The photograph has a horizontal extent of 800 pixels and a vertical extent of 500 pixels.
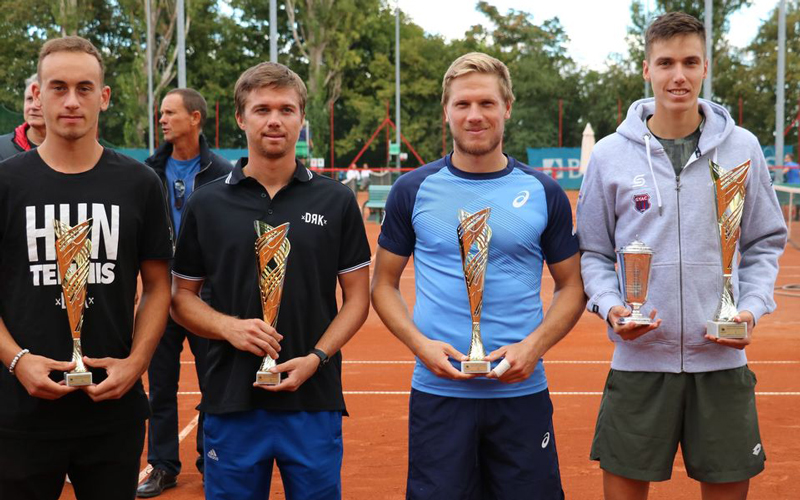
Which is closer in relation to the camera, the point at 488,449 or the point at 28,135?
the point at 488,449

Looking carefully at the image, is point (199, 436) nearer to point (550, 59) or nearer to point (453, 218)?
point (453, 218)

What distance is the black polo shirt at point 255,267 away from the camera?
3.40 meters

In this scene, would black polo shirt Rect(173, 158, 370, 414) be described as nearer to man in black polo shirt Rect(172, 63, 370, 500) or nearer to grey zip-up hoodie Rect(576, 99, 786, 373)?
man in black polo shirt Rect(172, 63, 370, 500)

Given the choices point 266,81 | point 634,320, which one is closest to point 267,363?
point 266,81

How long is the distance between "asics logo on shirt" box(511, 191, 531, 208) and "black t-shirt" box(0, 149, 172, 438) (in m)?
1.29

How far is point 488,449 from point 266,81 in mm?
1518

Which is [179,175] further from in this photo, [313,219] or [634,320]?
[634,320]

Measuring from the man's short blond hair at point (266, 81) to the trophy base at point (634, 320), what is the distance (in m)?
1.36

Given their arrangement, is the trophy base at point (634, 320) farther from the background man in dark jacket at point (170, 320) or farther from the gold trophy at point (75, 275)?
the background man in dark jacket at point (170, 320)

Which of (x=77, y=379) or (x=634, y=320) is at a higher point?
(x=634, y=320)

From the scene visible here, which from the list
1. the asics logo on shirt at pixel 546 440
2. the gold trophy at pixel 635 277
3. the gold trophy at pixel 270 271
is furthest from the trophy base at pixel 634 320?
the gold trophy at pixel 270 271

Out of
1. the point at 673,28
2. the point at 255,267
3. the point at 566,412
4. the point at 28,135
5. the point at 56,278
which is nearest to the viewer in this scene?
the point at 56,278

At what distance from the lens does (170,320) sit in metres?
5.46

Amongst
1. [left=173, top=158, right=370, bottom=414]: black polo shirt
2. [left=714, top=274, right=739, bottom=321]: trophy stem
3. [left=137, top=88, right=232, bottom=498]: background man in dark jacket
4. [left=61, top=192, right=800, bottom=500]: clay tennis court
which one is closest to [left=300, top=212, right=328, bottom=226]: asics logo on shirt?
[left=173, top=158, right=370, bottom=414]: black polo shirt
